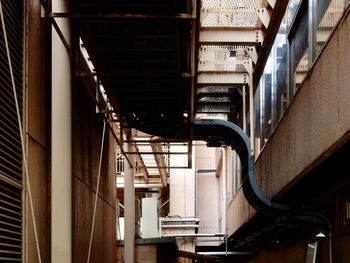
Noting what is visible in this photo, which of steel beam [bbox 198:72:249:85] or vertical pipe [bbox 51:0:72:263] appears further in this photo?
steel beam [bbox 198:72:249:85]

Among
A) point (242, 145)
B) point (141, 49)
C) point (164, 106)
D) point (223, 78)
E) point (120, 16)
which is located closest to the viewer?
point (120, 16)

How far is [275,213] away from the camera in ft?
37.1

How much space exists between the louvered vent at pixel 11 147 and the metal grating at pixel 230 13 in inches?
224

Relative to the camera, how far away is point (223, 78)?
46.4 feet

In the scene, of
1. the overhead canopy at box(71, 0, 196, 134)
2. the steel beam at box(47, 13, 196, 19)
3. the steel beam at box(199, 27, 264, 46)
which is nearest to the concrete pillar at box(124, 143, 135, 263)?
the steel beam at box(199, 27, 264, 46)

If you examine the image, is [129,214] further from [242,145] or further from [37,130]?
[37,130]

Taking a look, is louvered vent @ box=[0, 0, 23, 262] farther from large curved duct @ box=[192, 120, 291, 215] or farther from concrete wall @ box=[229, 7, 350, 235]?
large curved duct @ box=[192, 120, 291, 215]

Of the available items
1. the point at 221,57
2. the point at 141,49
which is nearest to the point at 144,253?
the point at 221,57

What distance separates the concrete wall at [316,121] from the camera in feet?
21.4

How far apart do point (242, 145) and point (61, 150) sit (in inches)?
247

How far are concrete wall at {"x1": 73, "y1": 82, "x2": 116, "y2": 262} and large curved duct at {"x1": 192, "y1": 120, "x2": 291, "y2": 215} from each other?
1993mm

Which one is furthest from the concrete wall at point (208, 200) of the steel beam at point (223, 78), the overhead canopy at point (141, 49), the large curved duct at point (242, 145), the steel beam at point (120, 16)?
the steel beam at point (120, 16)

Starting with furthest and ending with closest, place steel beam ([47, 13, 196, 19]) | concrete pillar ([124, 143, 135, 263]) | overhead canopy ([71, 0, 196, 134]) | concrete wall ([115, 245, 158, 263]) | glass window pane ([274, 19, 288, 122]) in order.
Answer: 1. concrete wall ([115, 245, 158, 263])
2. concrete pillar ([124, 143, 135, 263])
3. glass window pane ([274, 19, 288, 122])
4. overhead canopy ([71, 0, 196, 134])
5. steel beam ([47, 13, 196, 19])

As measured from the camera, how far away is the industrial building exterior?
6152 mm
